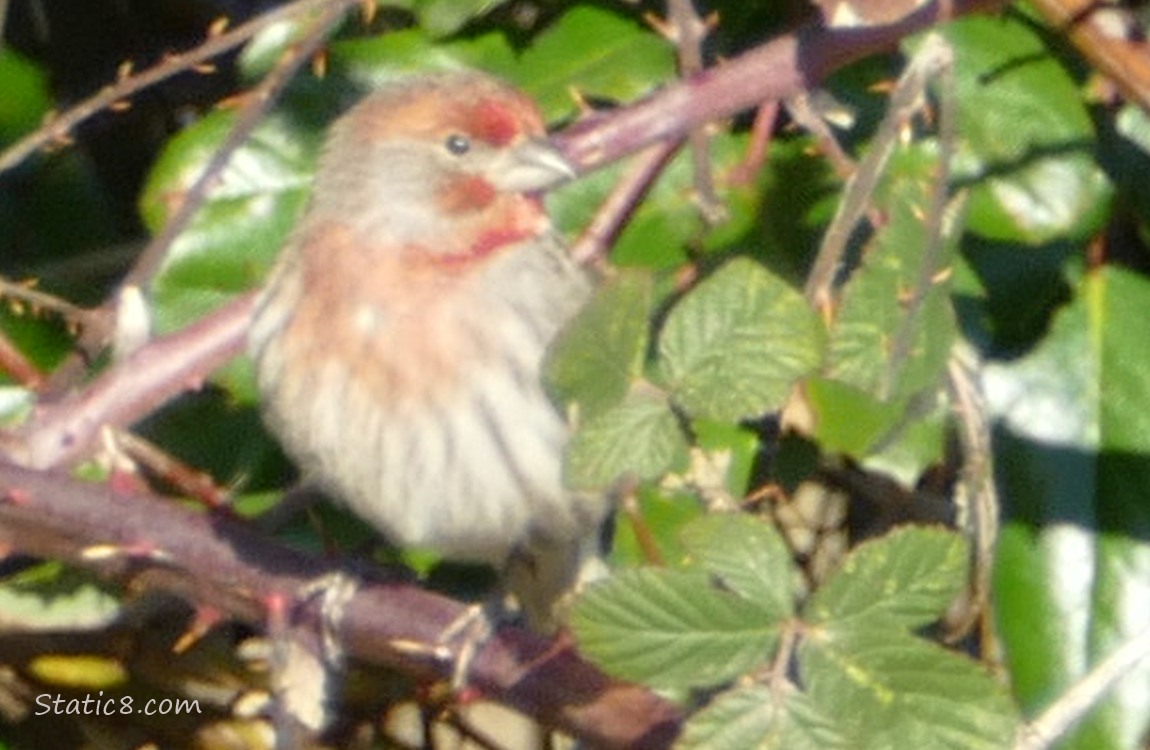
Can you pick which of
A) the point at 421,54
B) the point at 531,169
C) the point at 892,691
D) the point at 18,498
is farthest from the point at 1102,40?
the point at 18,498

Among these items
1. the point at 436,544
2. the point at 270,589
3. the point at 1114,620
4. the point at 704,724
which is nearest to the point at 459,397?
the point at 436,544

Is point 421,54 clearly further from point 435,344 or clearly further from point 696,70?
point 696,70

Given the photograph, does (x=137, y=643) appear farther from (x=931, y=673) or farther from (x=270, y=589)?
(x=931, y=673)

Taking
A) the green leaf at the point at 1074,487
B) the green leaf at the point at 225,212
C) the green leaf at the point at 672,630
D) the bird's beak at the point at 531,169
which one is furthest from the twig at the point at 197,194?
the green leaf at the point at 1074,487

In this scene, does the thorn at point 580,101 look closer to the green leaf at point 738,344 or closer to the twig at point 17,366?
the twig at point 17,366

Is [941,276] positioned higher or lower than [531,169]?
higher

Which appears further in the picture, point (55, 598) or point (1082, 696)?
point (55, 598)
